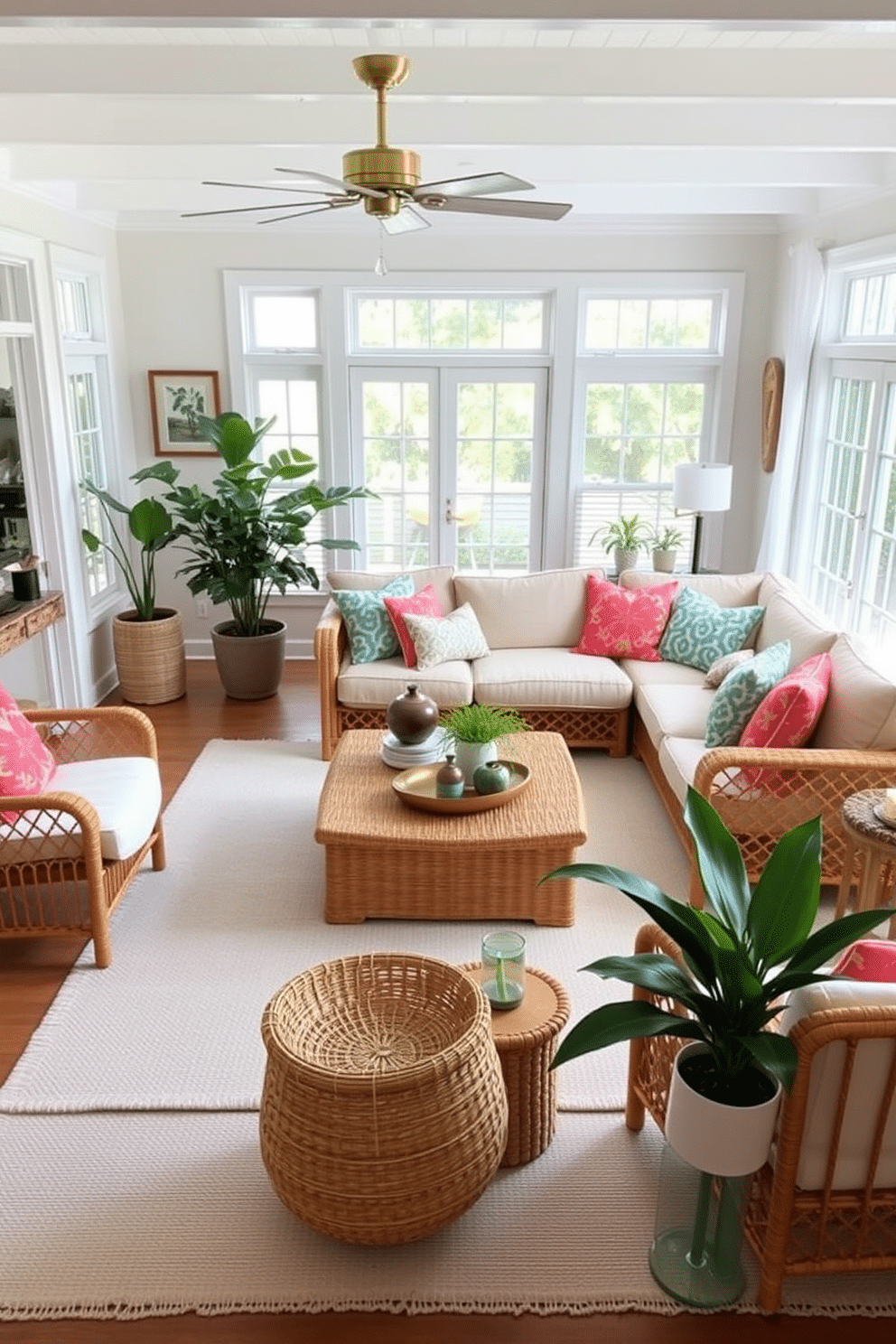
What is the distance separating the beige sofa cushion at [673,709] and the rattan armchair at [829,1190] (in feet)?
7.02

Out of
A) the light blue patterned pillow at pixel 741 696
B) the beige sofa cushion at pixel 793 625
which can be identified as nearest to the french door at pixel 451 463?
the beige sofa cushion at pixel 793 625

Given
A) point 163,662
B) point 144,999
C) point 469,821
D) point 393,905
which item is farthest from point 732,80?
point 163,662

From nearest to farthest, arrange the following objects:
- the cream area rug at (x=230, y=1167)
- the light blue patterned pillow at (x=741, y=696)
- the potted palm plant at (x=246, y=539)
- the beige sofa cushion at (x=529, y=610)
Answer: the cream area rug at (x=230, y=1167) → the light blue patterned pillow at (x=741, y=696) → the beige sofa cushion at (x=529, y=610) → the potted palm plant at (x=246, y=539)

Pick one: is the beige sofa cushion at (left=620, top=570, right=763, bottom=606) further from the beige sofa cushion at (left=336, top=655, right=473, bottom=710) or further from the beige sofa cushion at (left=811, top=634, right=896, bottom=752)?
the beige sofa cushion at (left=811, top=634, right=896, bottom=752)

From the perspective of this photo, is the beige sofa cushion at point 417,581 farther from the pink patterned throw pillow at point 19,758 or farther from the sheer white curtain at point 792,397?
the pink patterned throw pillow at point 19,758

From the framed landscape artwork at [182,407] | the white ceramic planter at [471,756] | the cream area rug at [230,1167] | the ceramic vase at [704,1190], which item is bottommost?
the cream area rug at [230,1167]

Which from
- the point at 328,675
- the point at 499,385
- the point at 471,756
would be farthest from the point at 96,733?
the point at 499,385

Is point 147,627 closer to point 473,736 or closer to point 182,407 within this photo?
point 182,407

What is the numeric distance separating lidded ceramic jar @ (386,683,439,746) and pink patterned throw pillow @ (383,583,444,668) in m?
1.08

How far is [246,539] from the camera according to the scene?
18.8ft

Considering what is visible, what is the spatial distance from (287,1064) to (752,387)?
17.6ft

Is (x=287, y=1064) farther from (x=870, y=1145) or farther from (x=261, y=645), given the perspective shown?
(x=261, y=645)

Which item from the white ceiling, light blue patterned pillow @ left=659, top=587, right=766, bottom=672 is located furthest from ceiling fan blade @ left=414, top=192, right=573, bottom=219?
light blue patterned pillow @ left=659, top=587, right=766, bottom=672

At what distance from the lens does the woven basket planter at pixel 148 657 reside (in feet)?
19.0
